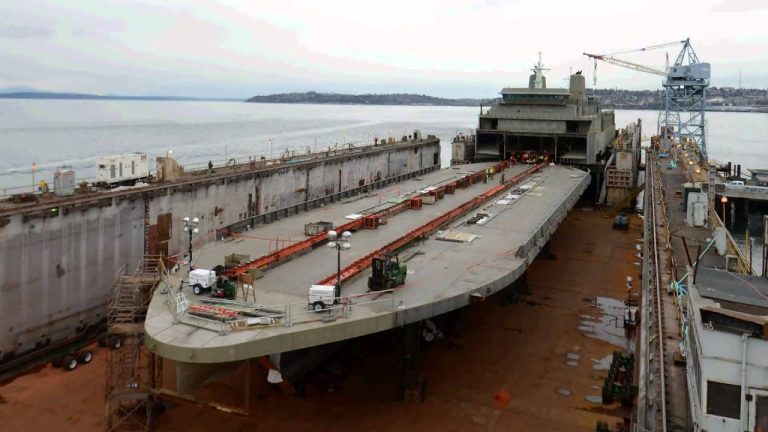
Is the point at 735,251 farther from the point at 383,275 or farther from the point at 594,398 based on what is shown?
the point at 383,275

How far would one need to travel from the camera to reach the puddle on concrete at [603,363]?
67.3 feet

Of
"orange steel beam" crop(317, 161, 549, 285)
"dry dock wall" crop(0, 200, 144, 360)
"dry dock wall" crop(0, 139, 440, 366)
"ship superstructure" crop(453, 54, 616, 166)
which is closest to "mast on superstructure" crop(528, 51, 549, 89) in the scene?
"ship superstructure" crop(453, 54, 616, 166)

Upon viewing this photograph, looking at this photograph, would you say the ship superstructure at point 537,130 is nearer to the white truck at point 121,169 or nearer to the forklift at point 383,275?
the white truck at point 121,169

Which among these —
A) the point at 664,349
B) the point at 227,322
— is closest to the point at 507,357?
the point at 664,349

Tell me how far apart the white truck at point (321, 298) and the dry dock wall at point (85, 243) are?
9.65m

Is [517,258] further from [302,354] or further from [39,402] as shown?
[39,402]

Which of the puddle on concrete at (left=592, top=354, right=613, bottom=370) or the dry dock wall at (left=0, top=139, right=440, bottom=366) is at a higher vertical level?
the dry dock wall at (left=0, top=139, right=440, bottom=366)

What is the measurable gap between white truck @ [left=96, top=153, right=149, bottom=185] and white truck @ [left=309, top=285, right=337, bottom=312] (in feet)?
57.0

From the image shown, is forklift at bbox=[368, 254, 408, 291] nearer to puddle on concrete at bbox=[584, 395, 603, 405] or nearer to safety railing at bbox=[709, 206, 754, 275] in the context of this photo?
puddle on concrete at bbox=[584, 395, 603, 405]

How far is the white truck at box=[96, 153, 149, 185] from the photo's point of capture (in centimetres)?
2809

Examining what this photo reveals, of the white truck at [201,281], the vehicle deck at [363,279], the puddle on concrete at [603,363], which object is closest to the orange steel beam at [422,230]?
the vehicle deck at [363,279]

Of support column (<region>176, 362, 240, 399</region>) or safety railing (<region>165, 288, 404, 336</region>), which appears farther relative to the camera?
support column (<region>176, 362, 240, 399</region>)

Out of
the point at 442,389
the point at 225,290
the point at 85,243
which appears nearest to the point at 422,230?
the point at 442,389

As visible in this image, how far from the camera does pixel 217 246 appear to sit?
22594 mm
